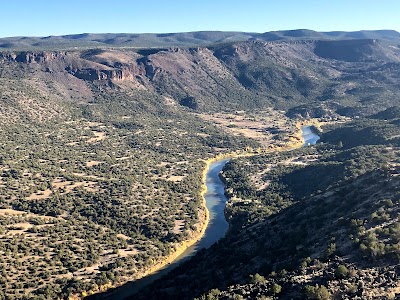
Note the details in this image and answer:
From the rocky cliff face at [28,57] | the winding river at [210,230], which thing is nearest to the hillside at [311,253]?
the winding river at [210,230]

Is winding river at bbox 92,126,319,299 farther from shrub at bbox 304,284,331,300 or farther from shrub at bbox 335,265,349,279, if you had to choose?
shrub at bbox 335,265,349,279

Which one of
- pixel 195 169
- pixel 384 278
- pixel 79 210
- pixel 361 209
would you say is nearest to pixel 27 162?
pixel 79 210

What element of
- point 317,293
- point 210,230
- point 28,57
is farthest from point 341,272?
point 28,57

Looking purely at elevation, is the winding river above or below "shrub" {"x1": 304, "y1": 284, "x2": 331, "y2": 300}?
below

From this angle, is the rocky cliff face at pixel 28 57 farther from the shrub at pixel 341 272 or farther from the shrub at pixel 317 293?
the shrub at pixel 317 293

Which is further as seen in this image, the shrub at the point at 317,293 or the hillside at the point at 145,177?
the hillside at the point at 145,177

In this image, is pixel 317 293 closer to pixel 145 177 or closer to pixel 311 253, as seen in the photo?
pixel 311 253

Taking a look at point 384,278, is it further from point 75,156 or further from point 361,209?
point 75,156

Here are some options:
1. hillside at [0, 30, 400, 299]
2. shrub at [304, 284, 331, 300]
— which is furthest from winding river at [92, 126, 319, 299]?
shrub at [304, 284, 331, 300]
